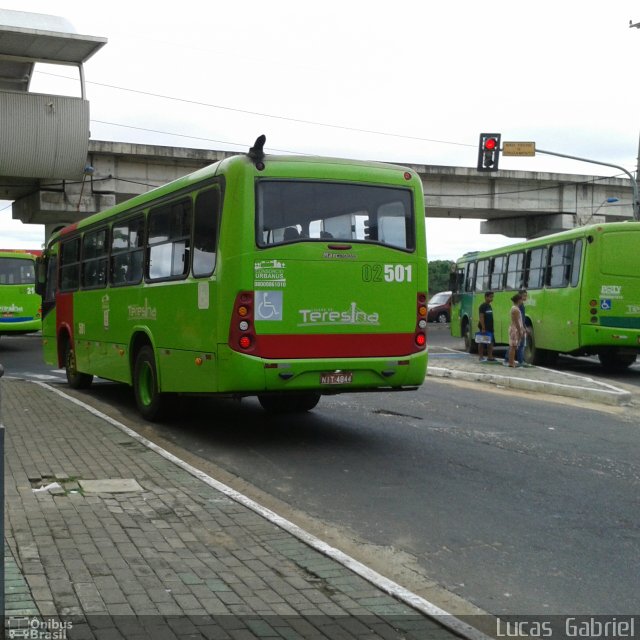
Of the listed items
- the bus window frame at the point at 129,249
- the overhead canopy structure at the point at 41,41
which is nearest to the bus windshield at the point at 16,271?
the overhead canopy structure at the point at 41,41

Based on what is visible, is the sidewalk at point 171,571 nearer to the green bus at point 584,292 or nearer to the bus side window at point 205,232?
the bus side window at point 205,232

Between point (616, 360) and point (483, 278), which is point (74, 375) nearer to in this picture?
point (616, 360)

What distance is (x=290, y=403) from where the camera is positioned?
13.1 meters

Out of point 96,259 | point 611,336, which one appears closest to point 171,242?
point 96,259

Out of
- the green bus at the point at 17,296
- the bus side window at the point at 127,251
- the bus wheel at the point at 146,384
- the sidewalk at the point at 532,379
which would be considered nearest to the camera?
the bus wheel at the point at 146,384

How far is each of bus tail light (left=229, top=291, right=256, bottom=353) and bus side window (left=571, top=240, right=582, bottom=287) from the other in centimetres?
1226

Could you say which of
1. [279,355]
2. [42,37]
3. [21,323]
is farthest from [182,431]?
[42,37]

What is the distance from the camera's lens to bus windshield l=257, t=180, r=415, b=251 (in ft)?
32.3

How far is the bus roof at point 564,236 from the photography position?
781 inches

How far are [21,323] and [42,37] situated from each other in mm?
10126

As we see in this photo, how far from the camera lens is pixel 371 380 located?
10148 millimetres

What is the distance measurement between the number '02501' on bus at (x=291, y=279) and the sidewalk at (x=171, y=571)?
1.99 metres

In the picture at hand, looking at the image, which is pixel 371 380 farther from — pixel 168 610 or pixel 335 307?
pixel 168 610

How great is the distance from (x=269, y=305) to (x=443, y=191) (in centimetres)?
3823
